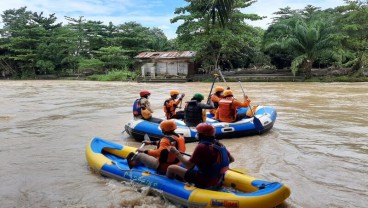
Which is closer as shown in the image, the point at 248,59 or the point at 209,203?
the point at 209,203

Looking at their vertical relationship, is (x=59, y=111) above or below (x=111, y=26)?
below

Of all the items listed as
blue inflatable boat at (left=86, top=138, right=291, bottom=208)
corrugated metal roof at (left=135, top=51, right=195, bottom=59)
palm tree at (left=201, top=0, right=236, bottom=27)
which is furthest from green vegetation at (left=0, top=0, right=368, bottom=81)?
palm tree at (left=201, top=0, right=236, bottom=27)

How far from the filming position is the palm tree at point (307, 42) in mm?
23406

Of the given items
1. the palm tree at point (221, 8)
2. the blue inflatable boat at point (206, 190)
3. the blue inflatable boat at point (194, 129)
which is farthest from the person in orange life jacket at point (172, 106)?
the palm tree at point (221, 8)

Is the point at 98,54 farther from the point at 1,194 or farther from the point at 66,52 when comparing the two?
the point at 1,194

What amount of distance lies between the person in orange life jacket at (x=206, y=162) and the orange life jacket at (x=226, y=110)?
144 inches

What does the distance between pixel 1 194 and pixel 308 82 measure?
22.0 meters

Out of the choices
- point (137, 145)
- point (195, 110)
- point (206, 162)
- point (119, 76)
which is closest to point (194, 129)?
point (195, 110)

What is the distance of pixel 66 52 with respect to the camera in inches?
1374

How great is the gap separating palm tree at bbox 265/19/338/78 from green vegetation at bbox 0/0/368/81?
0.20 feet

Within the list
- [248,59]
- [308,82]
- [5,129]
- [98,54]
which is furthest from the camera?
[98,54]

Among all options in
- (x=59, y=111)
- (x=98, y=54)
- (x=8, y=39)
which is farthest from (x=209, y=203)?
(x=8, y=39)

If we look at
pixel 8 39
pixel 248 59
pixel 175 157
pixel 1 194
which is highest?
pixel 8 39

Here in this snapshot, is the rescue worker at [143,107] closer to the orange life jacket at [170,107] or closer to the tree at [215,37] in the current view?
the orange life jacket at [170,107]
